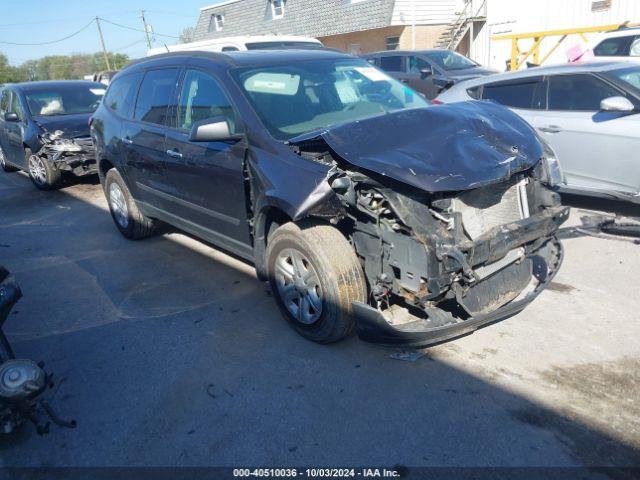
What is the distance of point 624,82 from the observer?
5.54m

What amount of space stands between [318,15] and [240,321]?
2706 cm

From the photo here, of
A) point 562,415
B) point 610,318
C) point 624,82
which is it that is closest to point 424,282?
point 562,415

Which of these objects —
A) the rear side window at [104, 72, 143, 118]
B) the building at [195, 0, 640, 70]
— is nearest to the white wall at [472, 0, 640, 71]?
the building at [195, 0, 640, 70]

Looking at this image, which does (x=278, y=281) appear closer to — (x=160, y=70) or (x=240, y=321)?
(x=240, y=321)

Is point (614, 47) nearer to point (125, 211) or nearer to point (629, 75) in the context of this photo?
point (629, 75)

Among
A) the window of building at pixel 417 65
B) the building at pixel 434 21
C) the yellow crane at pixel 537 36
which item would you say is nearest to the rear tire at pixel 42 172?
the window of building at pixel 417 65

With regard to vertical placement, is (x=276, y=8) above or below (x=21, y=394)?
above

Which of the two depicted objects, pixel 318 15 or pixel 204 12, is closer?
pixel 318 15

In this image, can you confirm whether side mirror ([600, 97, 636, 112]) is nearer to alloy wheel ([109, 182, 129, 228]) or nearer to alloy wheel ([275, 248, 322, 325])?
alloy wheel ([275, 248, 322, 325])

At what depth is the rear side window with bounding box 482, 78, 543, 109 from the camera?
6.24 meters

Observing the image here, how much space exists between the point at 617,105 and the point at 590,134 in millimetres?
416

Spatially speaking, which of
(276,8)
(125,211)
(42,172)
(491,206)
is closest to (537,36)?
(125,211)

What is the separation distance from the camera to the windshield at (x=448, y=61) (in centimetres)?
1316

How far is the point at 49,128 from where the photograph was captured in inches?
353
